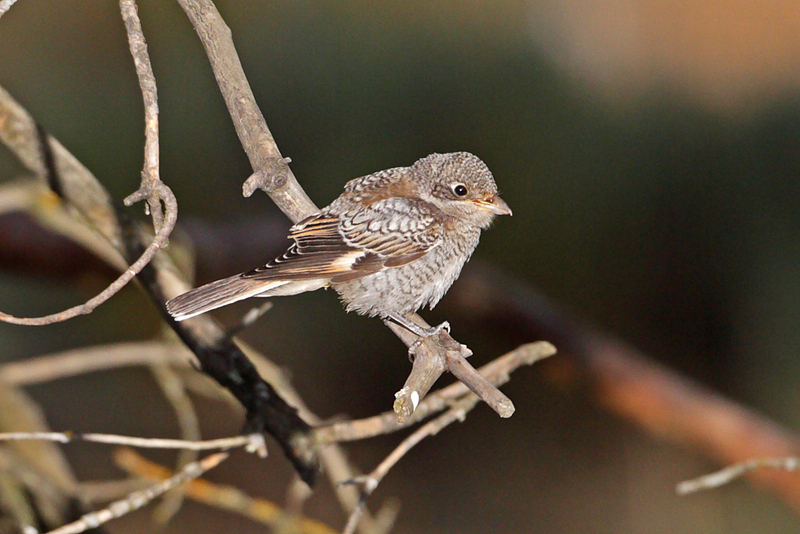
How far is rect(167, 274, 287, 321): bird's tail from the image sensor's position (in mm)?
889

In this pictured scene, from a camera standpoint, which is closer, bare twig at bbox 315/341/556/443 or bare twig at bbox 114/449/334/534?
bare twig at bbox 315/341/556/443

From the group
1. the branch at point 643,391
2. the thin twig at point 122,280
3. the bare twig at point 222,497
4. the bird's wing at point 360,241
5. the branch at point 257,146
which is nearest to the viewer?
the thin twig at point 122,280

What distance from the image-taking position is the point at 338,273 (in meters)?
1.09

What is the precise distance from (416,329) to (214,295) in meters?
0.29

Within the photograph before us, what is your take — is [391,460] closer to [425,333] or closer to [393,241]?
[425,333]

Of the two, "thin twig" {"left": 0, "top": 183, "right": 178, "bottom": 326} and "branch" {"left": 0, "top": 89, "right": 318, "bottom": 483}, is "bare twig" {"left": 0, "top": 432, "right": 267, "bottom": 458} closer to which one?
"branch" {"left": 0, "top": 89, "right": 318, "bottom": 483}

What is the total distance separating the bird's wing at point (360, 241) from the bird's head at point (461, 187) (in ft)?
0.13

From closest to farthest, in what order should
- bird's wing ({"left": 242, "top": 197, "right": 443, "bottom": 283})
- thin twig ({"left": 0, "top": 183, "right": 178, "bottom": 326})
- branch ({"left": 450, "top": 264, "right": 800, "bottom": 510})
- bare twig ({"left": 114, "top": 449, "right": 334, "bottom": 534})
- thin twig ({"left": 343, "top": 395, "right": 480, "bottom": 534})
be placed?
thin twig ({"left": 0, "top": 183, "right": 178, "bottom": 326}), thin twig ({"left": 343, "top": 395, "right": 480, "bottom": 534}), bird's wing ({"left": 242, "top": 197, "right": 443, "bottom": 283}), bare twig ({"left": 114, "top": 449, "right": 334, "bottom": 534}), branch ({"left": 450, "top": 264, "right": 800, "bottom": 510})

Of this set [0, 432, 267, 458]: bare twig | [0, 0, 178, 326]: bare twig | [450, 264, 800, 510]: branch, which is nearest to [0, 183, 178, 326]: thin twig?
[0, 0, 178, 326]: bare twig

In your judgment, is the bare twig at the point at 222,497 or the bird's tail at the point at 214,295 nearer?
the bird's tail at the point at 214,295

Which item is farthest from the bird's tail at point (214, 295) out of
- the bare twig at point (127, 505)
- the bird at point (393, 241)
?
the bare twig at point (127, 505)

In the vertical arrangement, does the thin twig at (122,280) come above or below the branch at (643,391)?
above

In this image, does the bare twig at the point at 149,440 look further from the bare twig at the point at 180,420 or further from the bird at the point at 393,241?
the bare twig at the point at 180,420

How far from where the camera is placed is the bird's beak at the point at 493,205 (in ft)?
3.45
